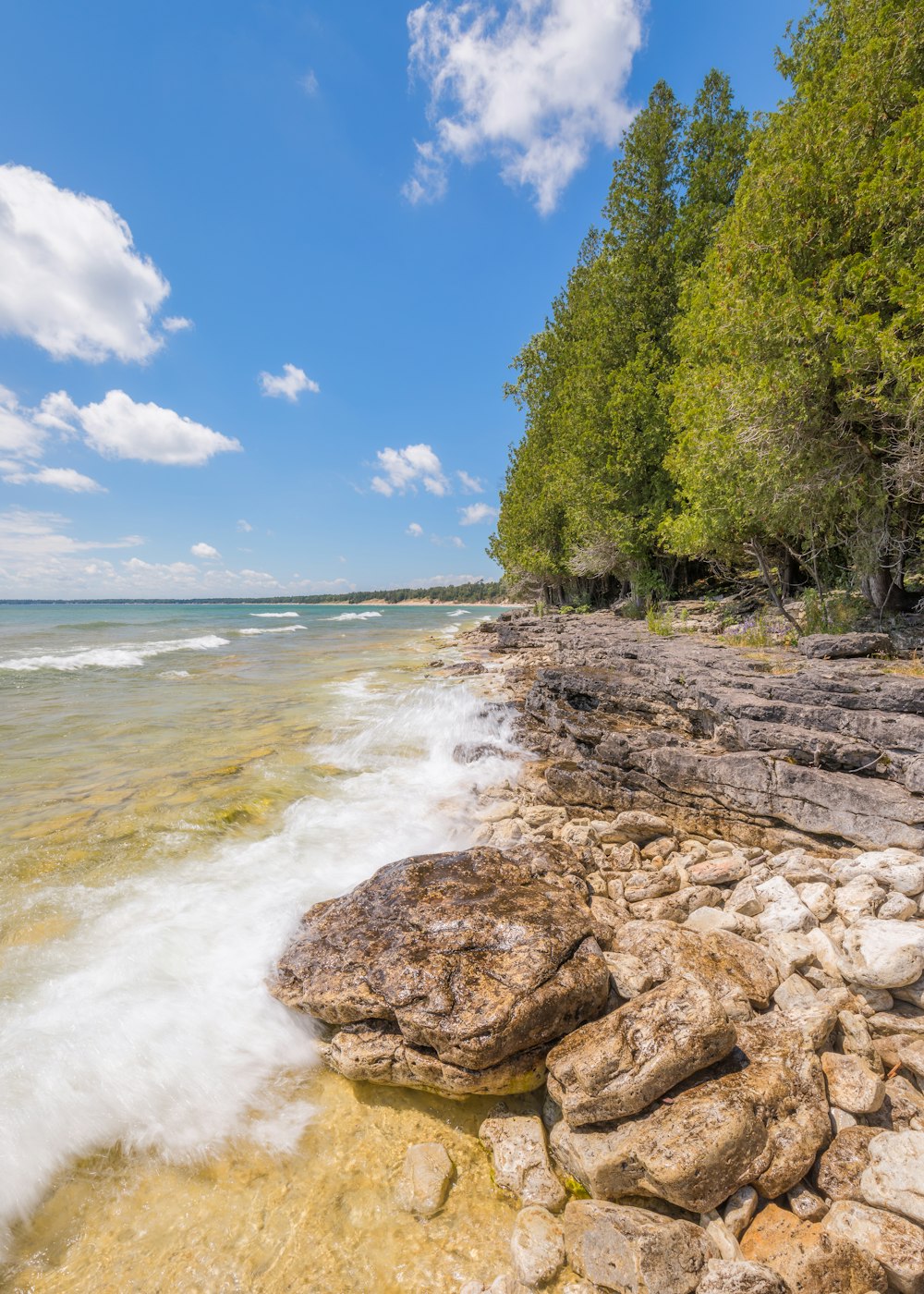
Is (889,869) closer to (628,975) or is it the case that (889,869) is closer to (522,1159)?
(628,975)

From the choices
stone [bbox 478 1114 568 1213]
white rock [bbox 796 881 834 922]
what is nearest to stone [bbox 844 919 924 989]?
white rock [bbox 796 881 834 922]

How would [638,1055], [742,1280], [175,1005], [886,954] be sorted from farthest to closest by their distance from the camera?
[175,1005] → [886,954] → [638,1055] → [742,1280]

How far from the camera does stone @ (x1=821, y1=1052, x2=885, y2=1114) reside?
2922 mm

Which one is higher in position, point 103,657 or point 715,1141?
point 103,657

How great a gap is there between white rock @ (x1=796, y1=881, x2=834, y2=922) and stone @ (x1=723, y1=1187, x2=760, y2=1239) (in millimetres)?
2456

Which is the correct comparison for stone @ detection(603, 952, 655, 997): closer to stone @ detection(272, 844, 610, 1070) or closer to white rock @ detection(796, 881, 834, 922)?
stone @ detection(272, 844, 610, 1070)

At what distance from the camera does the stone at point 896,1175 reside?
2414mm

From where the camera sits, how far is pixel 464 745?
10219 millimetres

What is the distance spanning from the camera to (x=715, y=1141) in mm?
2650

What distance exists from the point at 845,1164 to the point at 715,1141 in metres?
0.77

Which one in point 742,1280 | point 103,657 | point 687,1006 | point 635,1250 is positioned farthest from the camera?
point 103,657

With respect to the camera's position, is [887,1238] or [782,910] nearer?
[887,1238]

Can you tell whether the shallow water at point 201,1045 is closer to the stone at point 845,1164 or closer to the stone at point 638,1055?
the stone at point 638,1055

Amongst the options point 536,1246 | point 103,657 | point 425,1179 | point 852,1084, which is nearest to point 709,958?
point 852,1084
